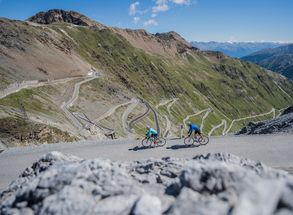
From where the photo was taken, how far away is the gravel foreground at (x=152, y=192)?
8.31 m

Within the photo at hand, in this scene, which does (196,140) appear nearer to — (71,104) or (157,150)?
(157,150)

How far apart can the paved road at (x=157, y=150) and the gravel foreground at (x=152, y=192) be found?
11336mm

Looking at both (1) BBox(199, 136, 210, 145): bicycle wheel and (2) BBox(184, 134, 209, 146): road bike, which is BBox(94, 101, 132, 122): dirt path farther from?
(1) BBox(199, 136, 210, 145): bicycle wheel

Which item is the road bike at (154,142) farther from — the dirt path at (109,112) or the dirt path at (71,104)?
the dirt path at (109,112)

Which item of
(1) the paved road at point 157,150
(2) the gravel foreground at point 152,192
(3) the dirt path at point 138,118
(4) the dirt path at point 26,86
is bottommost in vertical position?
(3) the dirt path at point 138,118

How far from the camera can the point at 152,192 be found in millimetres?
12906

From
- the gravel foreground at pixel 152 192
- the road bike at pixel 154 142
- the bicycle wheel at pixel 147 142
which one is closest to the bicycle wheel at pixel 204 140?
the road bike at pixel 154 142

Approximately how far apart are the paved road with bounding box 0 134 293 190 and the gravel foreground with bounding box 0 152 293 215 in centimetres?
1134

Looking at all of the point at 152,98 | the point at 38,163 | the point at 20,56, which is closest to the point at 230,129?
the point at 152,98

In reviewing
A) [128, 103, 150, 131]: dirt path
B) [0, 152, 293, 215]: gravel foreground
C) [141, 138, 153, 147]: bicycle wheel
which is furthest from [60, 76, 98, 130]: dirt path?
[0, 152, 293, 215]: gravel foreground

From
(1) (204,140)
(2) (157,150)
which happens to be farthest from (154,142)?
(1) (204,140)

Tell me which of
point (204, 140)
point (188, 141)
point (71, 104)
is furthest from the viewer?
point (71, 104)

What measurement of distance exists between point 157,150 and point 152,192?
14626 mm

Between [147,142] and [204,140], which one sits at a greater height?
[147,142]
